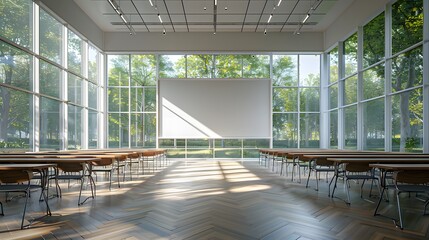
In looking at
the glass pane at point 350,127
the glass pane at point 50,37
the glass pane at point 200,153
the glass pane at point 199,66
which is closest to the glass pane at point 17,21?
the glass pane at point 50,37

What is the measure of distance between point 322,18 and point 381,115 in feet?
14.6

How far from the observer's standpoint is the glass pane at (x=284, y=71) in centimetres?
1272

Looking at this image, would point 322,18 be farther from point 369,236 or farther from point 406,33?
point 369,236

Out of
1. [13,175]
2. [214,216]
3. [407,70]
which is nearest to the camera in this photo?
[13,175]

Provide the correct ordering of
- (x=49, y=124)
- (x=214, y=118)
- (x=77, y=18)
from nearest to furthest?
(x=49, y=124), (x=77, y=18), (x=214, y=118)

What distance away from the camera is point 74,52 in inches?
410

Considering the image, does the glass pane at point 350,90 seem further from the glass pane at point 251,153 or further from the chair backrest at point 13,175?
the chair backrest at point 13,175

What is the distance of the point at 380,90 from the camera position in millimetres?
8469

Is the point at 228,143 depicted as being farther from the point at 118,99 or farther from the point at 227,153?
the point at 118,99

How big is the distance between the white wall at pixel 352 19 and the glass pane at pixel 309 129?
9.39 feet

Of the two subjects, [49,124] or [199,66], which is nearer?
[49,124]

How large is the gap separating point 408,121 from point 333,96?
15.8ft

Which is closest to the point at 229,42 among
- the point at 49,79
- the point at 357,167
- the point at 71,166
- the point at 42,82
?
the point at 49,79

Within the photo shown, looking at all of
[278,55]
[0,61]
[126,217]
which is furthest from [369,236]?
[278,55]
